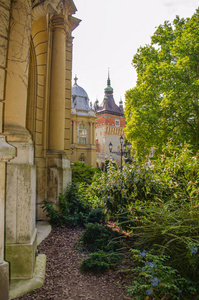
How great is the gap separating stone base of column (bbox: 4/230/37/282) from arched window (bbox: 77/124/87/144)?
32.6 meters

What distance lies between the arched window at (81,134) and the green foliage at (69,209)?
28.8 meters

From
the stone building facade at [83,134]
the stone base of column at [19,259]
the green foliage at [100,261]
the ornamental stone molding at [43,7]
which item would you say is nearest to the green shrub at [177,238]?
the green foliage at [100,261]

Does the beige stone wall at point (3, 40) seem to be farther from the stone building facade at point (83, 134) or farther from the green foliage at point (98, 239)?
the stone building facade at point (83, 134)

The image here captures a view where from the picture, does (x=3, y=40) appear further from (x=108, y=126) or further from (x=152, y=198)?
(x=108, y=126)

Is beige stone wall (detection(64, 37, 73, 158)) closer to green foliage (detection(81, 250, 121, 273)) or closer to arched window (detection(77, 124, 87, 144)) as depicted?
green foliage (detection(81, 250, 121, 273))

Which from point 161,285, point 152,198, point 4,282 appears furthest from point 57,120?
point 161,285

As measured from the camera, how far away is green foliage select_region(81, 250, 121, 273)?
3.59 m

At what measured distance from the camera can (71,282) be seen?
10.9 feet

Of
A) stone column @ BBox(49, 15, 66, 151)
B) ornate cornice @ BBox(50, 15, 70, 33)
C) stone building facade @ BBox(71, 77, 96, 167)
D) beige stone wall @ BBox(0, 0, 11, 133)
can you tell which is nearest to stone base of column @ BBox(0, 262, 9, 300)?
beige stone wall @ BBox(0, 0, 11, 133)

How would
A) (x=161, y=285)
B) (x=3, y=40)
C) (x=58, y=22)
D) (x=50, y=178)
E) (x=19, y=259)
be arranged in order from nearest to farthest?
1. (x=161, y=285)
2. (x=3, y=40)
3. (x=19, y=259)
4. (x=50, y=178)
5. (x=58, y=22)

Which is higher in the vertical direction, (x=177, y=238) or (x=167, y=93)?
(x=167, y=93)

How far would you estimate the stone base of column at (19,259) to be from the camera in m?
3.14

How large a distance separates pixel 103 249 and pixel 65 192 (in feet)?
9.20

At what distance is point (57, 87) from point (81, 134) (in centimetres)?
2867
